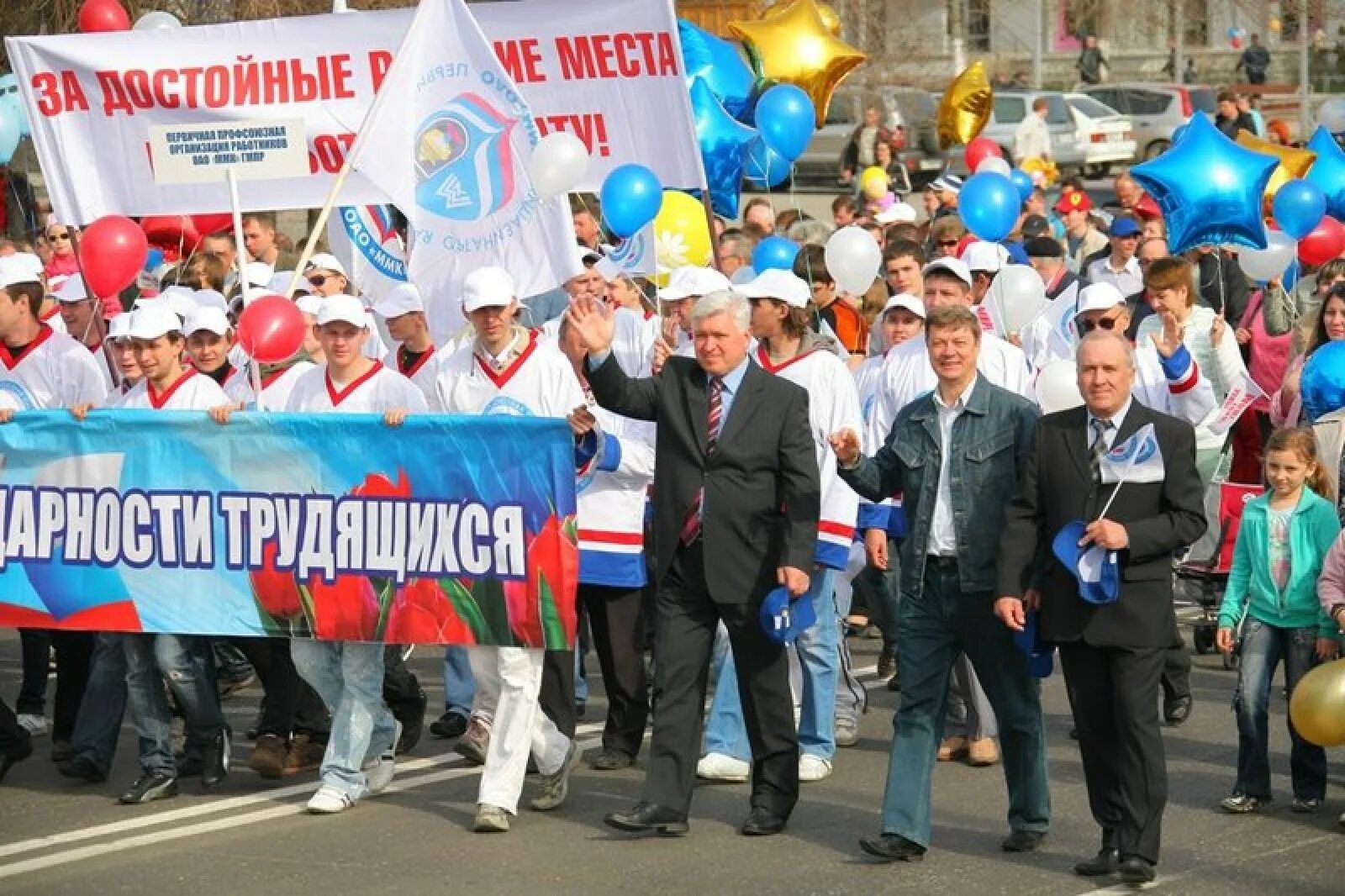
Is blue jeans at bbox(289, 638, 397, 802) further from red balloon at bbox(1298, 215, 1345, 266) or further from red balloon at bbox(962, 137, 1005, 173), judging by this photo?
red balloon at bbox(962, 137, 1005, 173)

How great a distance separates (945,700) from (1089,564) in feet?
2.72

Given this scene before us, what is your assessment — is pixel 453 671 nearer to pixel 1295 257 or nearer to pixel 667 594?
pixel 667 594

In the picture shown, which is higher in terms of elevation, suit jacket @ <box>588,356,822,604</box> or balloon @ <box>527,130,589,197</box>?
balloon @ <box>527,130,589,197</box>

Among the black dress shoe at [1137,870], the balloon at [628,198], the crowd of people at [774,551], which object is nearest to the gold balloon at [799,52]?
the crowd of people at [774,551]

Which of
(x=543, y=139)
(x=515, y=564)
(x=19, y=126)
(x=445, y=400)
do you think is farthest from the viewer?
(x=19, y=126)

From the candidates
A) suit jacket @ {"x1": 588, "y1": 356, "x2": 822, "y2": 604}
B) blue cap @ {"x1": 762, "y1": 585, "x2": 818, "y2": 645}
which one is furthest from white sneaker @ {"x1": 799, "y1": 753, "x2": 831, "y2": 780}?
suit jacket @ {"x1": 588, "y1": 356, "x2": 822, "y2": 604}

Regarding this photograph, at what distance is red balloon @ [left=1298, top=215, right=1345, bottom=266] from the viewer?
15070 millimetres

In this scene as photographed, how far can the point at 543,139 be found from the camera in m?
10.9

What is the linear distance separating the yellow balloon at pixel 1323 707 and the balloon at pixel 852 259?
549 cm

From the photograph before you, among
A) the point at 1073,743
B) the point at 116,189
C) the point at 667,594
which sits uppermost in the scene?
the point at 116,189

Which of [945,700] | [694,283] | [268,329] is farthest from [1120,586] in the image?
[268,329]

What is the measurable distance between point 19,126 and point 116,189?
5.74 m

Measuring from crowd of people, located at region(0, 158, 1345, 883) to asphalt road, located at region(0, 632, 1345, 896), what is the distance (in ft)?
0.45

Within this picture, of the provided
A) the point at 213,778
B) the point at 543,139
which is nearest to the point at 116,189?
the point at 543,139
